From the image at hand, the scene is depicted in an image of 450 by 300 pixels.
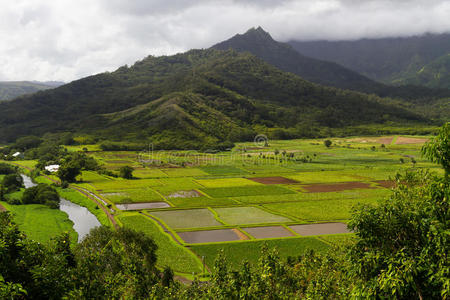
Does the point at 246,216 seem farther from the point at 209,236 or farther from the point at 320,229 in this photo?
the point at 320,229

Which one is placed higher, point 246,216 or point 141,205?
point 141,205

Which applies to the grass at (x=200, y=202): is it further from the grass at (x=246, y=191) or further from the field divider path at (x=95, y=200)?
the field divider path at (x=95, y=200)

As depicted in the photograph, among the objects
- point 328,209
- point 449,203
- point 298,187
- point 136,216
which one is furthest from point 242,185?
point 449,203

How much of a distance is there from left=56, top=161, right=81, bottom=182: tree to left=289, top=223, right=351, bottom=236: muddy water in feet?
293

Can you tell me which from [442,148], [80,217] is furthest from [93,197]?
[442,148]

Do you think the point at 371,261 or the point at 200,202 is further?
the point at 200,202

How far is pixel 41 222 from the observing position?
250 feet

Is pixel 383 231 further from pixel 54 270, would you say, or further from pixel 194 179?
pixel 194 179

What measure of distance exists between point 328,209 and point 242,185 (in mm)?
38916

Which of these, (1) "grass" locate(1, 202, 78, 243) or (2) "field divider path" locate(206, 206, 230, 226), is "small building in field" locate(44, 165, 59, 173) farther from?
(2) "field divider path" locate(206, 206, 230, 226)

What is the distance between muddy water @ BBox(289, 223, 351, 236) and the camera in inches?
2761

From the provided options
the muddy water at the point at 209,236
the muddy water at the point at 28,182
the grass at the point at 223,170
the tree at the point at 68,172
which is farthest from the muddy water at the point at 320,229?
the muddy water at the point at 28,182

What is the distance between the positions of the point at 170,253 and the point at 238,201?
1632 inches

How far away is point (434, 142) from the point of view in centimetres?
1498
